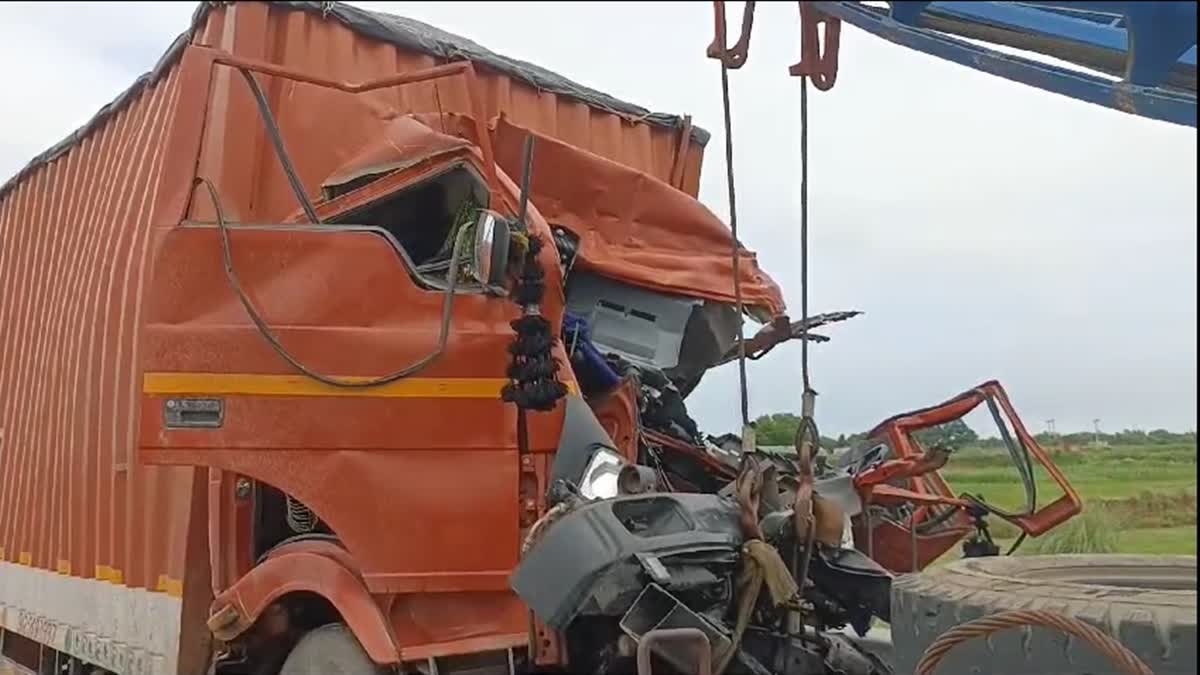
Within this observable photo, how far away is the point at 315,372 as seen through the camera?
391 cm

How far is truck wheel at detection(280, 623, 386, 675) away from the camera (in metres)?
3.88

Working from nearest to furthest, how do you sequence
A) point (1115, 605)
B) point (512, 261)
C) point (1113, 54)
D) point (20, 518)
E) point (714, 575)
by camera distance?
point (1113, 54), point (1115, 605), point (714, 575), point (512, 261), point (20, 518)

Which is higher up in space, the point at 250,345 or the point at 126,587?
the point at 250,345

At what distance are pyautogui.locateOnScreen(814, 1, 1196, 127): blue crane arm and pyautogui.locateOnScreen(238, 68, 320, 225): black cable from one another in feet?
8.41

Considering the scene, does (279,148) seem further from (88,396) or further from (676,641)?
(88,396)

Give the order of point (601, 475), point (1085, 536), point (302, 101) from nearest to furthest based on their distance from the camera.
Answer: point (601, 475) → point (302, 101) → point (1085, 536)

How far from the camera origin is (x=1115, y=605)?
2.55 m

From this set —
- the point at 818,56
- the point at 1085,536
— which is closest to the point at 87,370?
the point at 1085,536

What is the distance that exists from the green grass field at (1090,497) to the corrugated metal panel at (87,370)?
3057mm

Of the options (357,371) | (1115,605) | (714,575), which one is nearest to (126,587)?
(357,371)

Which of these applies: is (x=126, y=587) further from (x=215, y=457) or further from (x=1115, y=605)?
(x=1115, y=605)

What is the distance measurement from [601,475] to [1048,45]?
6.30 ft

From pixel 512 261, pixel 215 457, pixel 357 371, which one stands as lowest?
pixel 215 457

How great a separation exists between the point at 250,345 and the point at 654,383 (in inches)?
59.5
